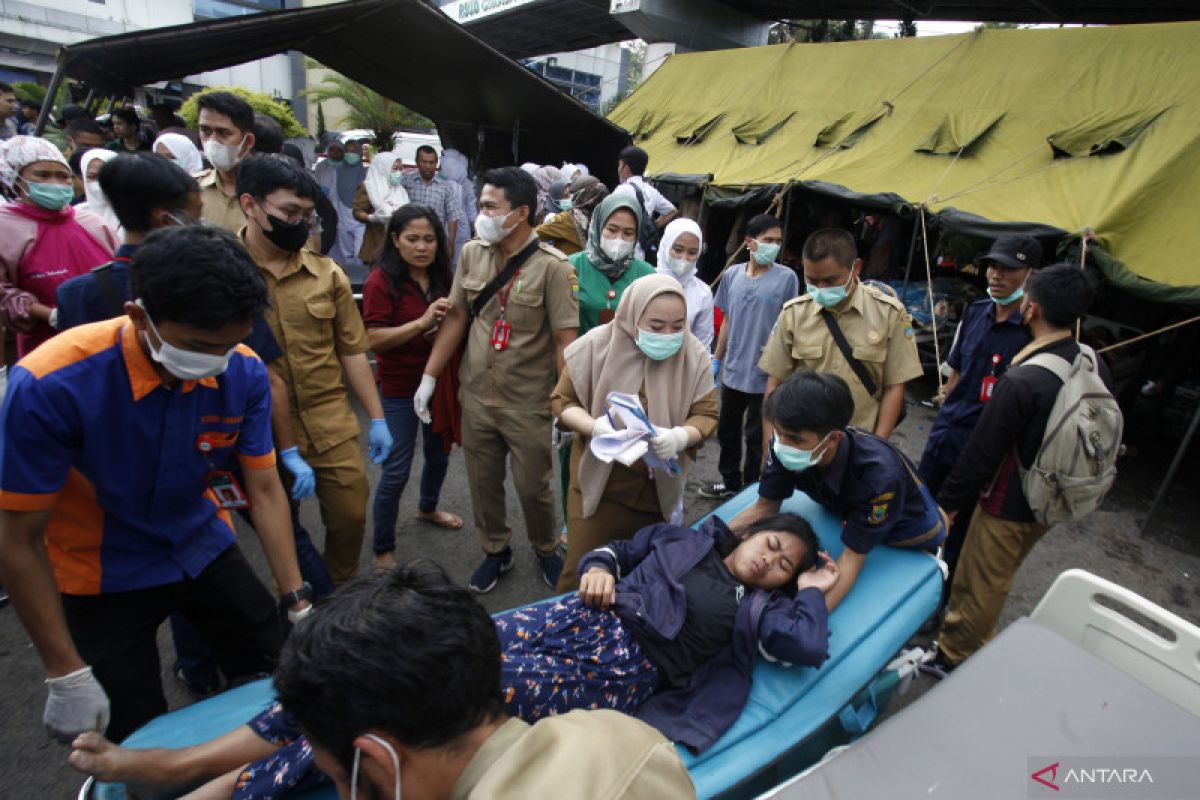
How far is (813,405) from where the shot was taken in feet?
6.80

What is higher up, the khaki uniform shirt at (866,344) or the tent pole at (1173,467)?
the khaki uniform shirt at (866,344)

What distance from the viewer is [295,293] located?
2367mm

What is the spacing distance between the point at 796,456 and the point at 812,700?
31.5 inches

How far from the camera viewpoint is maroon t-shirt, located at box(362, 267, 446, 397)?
302cm

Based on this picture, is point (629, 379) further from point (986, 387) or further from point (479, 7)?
point (479, 7)

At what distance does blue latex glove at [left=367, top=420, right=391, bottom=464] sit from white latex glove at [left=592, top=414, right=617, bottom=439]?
1.08 metres

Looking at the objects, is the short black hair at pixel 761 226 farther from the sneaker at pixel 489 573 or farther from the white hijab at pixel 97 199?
the white hijab at pixel 97 199

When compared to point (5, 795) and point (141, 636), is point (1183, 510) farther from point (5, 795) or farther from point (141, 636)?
point (5, 795)

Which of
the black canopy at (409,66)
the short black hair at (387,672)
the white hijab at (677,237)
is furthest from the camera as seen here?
the black canopy at (409,66)

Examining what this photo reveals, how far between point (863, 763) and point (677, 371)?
144 centimetres

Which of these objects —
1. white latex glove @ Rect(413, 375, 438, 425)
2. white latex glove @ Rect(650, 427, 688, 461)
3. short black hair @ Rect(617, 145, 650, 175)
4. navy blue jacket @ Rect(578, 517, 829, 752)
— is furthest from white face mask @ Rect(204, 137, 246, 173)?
short black hair @ Rect(617, 145, 650, 175)

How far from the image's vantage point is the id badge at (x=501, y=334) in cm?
283

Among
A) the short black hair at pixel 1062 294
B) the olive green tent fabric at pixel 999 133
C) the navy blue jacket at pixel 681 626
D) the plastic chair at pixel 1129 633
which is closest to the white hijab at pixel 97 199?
the navy blue jacket at pixel 681 626

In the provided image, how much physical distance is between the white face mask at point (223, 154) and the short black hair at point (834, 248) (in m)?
2.91
